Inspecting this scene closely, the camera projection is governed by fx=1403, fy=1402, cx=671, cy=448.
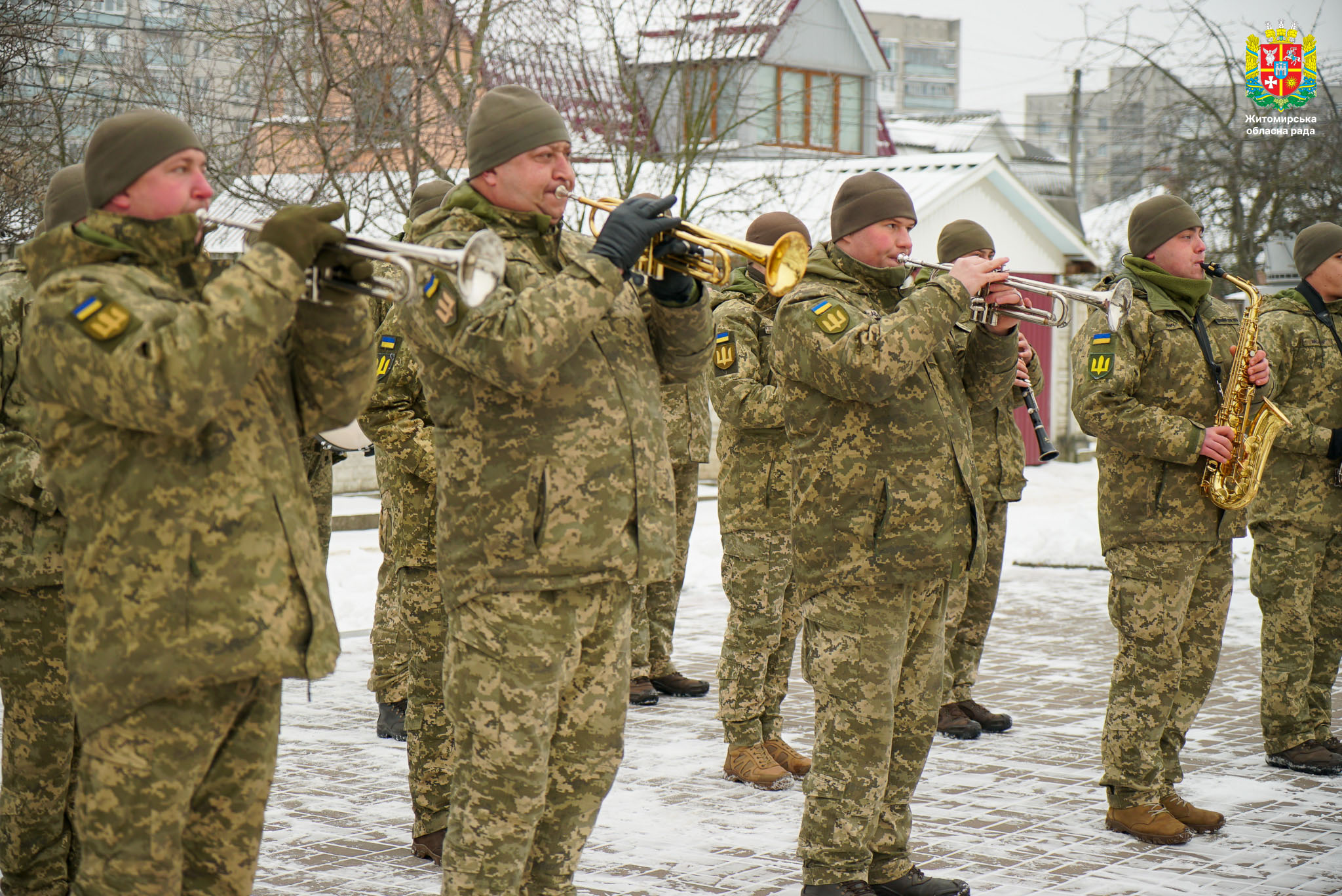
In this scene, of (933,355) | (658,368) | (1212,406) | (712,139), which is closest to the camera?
(658,368)

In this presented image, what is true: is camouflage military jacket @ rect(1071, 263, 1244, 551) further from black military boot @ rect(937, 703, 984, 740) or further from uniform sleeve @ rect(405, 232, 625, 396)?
uniform sleeve @ rect(405, 232, 625, 396)

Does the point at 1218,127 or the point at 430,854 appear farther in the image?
the point at 1218,127

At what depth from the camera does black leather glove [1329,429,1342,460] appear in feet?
22.0

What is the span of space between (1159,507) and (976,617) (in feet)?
6.68

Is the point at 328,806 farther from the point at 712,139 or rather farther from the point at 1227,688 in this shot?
the point at 712,139

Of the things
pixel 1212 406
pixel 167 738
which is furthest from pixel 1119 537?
pixel 167 738

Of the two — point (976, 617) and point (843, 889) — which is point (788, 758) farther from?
point (843, 889)

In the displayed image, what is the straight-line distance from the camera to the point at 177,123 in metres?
3.25

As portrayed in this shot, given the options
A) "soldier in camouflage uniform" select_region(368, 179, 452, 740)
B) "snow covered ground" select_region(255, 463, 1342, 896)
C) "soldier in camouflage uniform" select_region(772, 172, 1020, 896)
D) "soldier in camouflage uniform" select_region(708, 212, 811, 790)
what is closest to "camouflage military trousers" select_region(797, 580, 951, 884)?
"soldier in camouflage uniform" select_region(772, 172, 1020, 896)

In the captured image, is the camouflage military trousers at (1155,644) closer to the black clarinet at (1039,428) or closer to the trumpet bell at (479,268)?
the black clarinet at (1039,428)

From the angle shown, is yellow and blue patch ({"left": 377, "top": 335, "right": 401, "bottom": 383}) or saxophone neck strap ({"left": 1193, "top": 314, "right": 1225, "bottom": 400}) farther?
saxophone neck strap ({"left": 1193, "top": 314, "right": 1225, "bottom": 400})

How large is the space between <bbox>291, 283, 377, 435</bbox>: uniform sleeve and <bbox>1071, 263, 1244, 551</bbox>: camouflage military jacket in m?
3.08

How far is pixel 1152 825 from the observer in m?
5.39

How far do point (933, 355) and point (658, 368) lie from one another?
1151 millimetres
